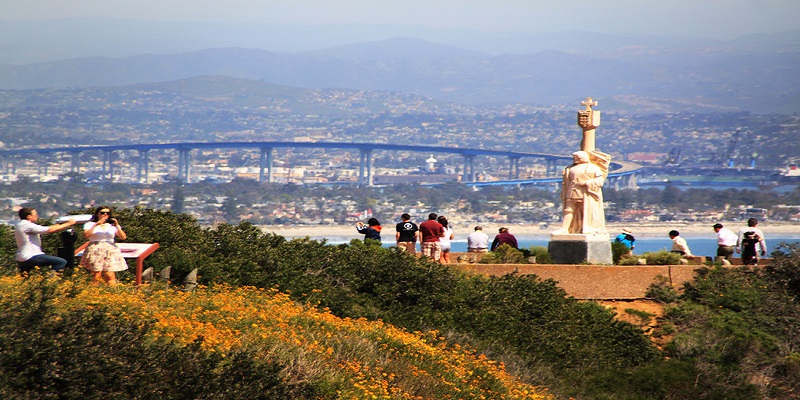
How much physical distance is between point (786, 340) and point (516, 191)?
4731 inches

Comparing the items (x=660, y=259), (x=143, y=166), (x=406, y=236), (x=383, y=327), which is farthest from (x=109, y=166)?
(x=383, y=327)

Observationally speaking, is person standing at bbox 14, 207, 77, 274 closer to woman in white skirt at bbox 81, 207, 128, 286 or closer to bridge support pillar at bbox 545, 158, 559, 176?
woman in white skirt at bbox 81, 207, 128, 286

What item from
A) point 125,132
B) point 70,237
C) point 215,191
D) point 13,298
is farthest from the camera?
point 125,132

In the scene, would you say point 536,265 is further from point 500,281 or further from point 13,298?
point 13,298

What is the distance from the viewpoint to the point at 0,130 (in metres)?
173

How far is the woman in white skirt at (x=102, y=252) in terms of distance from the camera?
16344mm

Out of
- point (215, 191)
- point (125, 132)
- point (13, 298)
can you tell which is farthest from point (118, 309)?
point (125, 132)

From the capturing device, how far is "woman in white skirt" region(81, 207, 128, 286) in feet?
53.6

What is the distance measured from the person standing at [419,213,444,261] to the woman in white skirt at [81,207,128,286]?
25.1ft

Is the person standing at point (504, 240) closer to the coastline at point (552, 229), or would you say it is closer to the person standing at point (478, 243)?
the person standing at point (478, 243)

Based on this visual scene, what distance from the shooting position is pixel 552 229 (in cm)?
11694

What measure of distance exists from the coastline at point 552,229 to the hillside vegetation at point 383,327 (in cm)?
8556

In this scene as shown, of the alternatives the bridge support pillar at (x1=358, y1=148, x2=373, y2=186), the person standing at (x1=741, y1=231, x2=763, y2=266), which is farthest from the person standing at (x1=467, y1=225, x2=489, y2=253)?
the bridge support pillar at (x1=358, y1=148, x2=373, y2=186)

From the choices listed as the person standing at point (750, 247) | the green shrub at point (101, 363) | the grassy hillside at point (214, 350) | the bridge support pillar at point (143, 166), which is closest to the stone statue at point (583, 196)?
the person standing at point (750, 247)
